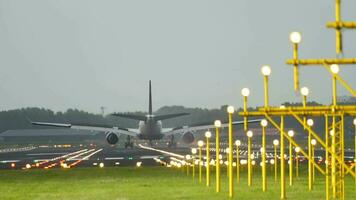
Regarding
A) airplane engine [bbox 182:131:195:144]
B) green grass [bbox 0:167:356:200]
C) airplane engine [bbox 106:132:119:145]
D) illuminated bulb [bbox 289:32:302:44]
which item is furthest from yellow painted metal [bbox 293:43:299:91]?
airplane engine [bbox 182:131:195:144]

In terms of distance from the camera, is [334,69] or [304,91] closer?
[334,69]

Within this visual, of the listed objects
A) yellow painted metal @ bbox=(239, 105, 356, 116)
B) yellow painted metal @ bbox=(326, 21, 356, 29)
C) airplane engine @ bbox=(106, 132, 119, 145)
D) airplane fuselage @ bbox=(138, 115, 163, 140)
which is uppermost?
airplane fuselage @ bbox=(138, 115, 163, 140)

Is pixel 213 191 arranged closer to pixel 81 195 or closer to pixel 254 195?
pixel 254 195

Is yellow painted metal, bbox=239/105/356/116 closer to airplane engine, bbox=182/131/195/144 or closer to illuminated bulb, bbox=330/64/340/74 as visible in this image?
illuminated bulb, bbox=330/64/340/74

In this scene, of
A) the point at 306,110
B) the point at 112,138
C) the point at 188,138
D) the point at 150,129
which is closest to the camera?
the point at 306,110

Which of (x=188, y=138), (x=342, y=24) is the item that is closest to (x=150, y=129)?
(x=188, y=138)

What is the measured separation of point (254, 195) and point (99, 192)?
20.0ft

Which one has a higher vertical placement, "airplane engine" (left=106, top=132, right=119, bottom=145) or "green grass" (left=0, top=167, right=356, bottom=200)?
"airplane engine" (left=106, top=132, right=119, bottom=145)

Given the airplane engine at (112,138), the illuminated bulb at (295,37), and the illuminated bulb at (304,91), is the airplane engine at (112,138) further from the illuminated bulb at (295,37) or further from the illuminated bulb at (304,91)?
the illuminated bulb at (295,37)

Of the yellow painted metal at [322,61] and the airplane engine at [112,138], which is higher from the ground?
the airplane engine at [112,138]

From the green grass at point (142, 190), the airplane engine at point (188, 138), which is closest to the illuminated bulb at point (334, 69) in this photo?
the green grass at point (142, 190)

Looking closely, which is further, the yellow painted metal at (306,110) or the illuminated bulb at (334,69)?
the yellow painted metal at (306,110)

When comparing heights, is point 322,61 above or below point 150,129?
below

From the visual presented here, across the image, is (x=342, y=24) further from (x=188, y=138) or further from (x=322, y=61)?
(x=188, y=138)
